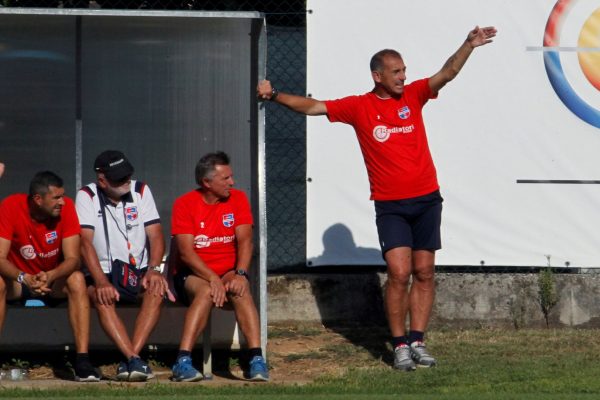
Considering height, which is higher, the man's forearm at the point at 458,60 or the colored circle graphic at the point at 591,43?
the colored circle graphic at the point at 591,43

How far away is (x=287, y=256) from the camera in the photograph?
9.25 m

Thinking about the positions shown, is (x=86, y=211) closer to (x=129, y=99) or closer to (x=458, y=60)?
(x=129, y=99)

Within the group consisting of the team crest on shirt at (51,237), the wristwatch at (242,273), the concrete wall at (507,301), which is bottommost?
the concrete wall at (507,301)

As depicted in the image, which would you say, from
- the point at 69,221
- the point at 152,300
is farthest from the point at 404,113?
the point at 69,221

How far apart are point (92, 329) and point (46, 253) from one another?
0.66m

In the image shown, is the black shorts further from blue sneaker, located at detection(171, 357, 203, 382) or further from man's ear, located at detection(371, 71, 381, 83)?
blue sneaker, located at detection(171, 357, 203, 382)

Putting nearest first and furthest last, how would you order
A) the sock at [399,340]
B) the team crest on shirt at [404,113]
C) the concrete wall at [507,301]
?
the sock at [399,340] < the team crest on shirt at [404,113] < the concrete wall at [507,301]

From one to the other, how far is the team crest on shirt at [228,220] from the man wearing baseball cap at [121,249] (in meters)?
0.45

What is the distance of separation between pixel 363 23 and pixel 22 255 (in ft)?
9.78

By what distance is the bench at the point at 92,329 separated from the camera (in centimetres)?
799

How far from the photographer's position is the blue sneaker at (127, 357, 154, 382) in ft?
23.9

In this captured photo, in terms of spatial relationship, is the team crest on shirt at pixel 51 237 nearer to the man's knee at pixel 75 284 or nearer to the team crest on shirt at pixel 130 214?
the man's knee at pixel 75 284

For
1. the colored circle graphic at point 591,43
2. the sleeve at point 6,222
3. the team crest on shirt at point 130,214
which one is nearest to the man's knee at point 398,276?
the team crest on shirt at point 130,214

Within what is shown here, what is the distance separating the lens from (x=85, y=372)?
739 centimetres
